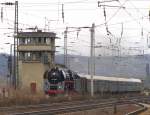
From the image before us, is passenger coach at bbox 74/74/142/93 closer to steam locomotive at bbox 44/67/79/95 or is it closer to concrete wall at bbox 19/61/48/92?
steam locomotive at bbox 44/67/79/95

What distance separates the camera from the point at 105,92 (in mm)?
76125

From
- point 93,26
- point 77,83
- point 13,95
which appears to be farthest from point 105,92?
point 13,95

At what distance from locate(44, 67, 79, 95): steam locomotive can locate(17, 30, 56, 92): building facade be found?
97.2ft

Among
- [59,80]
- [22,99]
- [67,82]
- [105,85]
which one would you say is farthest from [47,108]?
[105,85]

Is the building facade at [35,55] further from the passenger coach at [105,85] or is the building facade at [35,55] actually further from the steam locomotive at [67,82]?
the steam locomotive at [67,82]

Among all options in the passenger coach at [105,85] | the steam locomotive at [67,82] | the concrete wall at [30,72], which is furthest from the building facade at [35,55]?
the steam locomotive at [67,82]

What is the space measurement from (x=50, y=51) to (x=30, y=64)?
5.44 meters

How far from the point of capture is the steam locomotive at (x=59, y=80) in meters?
60.3

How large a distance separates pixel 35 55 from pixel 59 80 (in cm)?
3797

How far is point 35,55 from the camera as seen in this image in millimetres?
97875

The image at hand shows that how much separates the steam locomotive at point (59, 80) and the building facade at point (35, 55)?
1166 inches

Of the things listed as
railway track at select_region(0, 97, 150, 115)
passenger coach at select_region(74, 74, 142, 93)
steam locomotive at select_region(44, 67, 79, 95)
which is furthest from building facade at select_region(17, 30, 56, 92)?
railway track at select_region(0, 97, 150, 115)

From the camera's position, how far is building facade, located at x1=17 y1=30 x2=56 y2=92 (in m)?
94.6

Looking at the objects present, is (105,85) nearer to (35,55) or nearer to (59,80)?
(59,80)
